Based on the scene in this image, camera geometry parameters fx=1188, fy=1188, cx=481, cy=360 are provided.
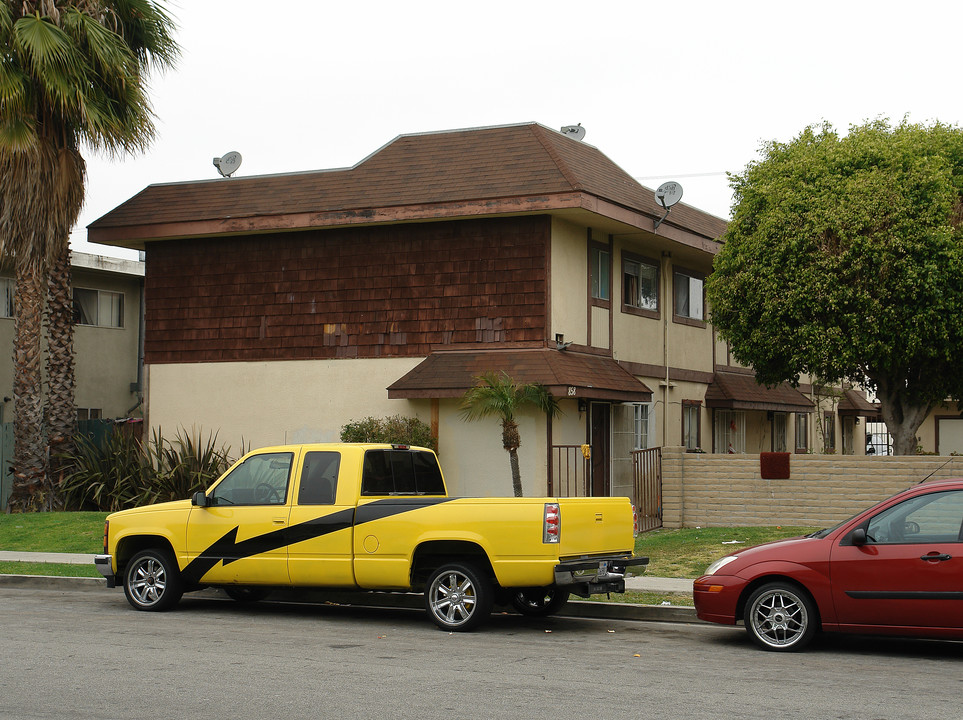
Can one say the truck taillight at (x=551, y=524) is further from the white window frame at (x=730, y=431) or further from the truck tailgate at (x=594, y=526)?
the white window frame at (x=730, y=431)

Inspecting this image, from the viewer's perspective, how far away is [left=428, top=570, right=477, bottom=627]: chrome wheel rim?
11.3m

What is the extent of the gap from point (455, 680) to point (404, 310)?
46.7ft

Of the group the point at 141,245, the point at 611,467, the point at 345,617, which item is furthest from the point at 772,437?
the point at 345,617

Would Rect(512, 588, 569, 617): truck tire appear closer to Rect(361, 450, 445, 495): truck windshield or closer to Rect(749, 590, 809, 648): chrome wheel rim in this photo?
Rect(361, 450, 445, 495): truck windshield

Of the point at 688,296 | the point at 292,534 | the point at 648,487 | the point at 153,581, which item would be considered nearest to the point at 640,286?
the point at 688,296

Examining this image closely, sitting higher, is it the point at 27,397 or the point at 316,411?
the point at 27,397

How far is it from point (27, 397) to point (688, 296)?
14.5 m

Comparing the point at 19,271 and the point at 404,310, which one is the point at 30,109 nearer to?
the point at 19,271

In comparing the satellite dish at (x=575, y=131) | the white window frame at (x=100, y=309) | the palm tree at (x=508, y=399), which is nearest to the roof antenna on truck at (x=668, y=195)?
the satellite dish at (x=575, y=131)

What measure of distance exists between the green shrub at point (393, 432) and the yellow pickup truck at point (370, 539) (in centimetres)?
816

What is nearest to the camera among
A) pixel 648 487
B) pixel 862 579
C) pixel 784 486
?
pixel 862 579

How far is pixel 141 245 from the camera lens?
25.0 m

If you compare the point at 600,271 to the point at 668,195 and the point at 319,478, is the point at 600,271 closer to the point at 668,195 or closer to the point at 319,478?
the point at 668,195

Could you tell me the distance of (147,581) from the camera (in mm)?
12836
